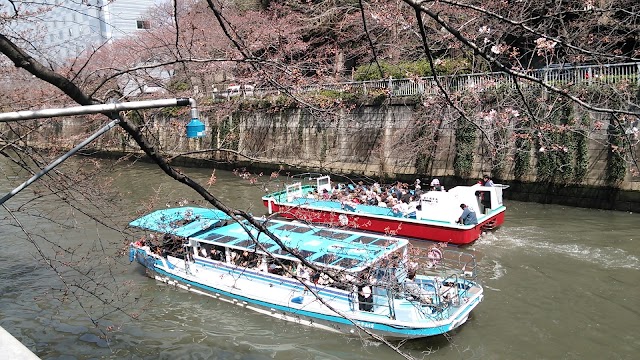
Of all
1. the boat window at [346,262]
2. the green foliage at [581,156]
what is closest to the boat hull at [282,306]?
the boat window at [346,262]

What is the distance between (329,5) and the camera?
25.8 m

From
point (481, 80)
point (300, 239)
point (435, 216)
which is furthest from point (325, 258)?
point (481, 80)

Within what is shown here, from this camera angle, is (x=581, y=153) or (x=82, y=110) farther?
(x=581, y=153)

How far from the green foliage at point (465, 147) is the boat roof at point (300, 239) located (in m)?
9.24

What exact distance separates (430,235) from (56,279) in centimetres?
995

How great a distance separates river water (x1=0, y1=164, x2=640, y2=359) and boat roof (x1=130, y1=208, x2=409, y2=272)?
4.58 feet

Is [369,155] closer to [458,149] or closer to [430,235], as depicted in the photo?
[458,149]

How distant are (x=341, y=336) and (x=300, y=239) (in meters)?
2.27

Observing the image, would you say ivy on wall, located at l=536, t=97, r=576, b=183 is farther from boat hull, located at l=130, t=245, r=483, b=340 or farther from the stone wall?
boat hull, located at l=130, t=245, r=483, b=340

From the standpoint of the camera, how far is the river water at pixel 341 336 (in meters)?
9.90

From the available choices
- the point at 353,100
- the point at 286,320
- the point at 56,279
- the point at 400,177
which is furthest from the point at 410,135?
Result: the point at 56,279

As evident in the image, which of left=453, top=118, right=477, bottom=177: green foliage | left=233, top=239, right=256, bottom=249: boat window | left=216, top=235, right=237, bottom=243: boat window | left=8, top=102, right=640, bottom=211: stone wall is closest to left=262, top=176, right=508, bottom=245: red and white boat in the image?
left=8, top=102, right=640, bottom=211: stone wall

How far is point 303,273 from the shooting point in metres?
10.4

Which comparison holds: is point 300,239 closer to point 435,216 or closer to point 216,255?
point 216,255
